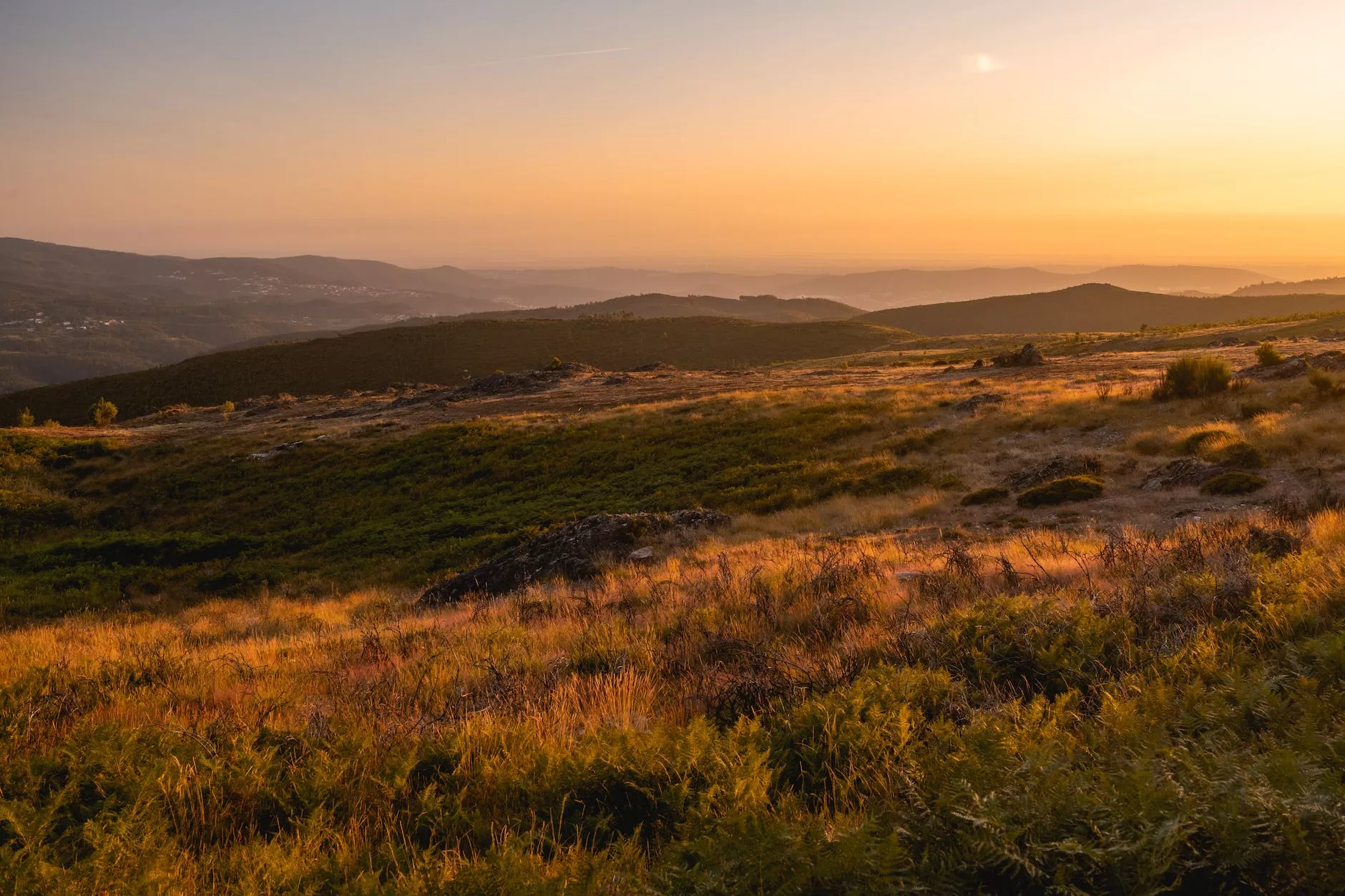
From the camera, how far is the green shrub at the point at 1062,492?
1361 centimetres

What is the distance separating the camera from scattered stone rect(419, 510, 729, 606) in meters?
12.4

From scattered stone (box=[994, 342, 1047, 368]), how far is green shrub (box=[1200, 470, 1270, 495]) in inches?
1219

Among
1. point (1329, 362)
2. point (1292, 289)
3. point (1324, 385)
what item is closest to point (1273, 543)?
point (1324, 385)

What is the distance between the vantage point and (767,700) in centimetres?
468

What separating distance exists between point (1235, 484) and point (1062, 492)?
111 inches

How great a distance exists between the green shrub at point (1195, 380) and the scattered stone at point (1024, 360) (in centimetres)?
1986

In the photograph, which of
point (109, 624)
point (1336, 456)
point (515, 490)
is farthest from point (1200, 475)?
point (109, 624)

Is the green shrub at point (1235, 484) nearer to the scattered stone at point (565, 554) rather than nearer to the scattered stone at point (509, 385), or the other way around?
the scattered stone at point (565, 554)

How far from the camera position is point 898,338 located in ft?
393

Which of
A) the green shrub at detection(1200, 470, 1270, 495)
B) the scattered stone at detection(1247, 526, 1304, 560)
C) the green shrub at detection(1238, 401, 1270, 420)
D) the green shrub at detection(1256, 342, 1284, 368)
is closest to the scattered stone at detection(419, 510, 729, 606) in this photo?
the scattered stone at detection(1247, 526, 1304, 560)

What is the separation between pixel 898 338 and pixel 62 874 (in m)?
127

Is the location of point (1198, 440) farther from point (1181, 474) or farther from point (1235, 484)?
point (1235, 484)

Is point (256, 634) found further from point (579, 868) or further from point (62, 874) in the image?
point (579, 868)

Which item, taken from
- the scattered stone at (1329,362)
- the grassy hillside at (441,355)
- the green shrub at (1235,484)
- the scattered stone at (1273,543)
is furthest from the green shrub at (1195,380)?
the grassy hillside at (441,355)
